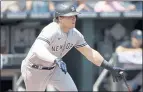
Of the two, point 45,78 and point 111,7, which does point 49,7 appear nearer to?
point 111,7

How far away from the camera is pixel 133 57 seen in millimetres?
7188

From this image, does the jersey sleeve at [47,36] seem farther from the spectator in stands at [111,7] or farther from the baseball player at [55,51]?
the spectator in stands at [111,7]

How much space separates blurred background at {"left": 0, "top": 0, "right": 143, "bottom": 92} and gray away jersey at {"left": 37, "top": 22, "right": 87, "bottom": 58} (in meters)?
2.46

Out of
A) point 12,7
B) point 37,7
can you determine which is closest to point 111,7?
point 37,7

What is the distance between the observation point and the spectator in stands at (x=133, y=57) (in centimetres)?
716

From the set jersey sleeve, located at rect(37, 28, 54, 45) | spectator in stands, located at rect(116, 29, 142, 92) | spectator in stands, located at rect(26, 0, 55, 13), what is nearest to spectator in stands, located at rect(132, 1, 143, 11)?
spectator in stands, located at rect(116, 29, 142, 92)

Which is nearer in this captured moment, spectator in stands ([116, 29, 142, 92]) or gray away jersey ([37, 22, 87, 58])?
gray away jersey ([37, 22, 87, 58])

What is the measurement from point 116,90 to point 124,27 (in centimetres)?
246

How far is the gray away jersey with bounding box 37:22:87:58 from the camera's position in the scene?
495 centimetres

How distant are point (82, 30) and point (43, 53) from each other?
407cm

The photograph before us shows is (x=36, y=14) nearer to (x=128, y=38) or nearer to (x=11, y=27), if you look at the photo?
(x=11, y=27)

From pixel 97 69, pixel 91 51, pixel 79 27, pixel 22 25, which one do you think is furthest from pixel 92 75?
pixel 91 51

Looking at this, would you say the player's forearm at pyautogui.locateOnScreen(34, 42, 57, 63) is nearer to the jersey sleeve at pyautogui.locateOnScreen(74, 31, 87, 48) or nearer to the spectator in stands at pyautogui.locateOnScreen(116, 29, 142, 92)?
the jersey sleeve at pyautogui.locateOnScreen(74, 31, 87, 48)

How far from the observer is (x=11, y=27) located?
918 centimetres
